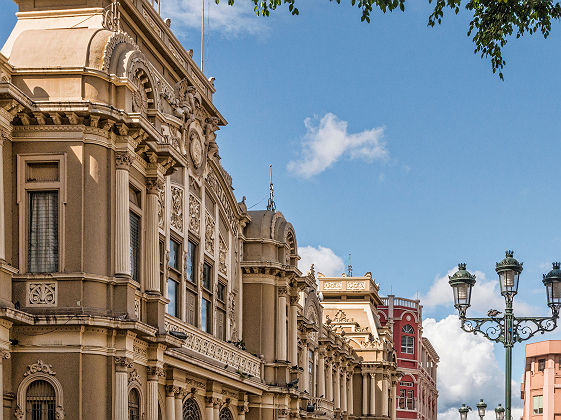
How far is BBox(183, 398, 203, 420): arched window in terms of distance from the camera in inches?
1383

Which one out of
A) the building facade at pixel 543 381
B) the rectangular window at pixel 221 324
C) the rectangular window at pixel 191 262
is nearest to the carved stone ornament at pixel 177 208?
the rectangular window at pixel 191 262

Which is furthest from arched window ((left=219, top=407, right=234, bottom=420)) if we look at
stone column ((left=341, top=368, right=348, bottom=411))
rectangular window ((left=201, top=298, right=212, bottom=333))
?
stone column ((left=341, top=368, right=348, bottom=411))

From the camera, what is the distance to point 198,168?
121 ft

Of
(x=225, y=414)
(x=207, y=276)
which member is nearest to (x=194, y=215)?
(x=207, y=276)

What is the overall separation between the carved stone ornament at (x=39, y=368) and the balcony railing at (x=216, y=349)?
19.1ft

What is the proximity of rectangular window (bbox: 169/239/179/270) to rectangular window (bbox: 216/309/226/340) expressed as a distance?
558 cm

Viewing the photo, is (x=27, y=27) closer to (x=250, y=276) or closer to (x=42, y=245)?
(x=42, y=245)

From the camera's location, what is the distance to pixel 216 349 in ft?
120

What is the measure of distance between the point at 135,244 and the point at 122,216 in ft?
6.28

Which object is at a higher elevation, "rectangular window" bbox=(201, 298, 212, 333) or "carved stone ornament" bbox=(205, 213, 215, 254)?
"carved stone ornament" bbox=(205, 213, 215, 254)

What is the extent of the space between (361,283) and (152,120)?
50.8m

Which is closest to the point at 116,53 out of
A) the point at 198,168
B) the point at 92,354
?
the point at 92,354

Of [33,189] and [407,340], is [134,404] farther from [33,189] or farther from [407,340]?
[407,340]

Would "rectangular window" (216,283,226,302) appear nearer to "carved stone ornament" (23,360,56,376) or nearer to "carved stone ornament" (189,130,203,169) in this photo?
"carved stone ornament" (189,130,203,169)
